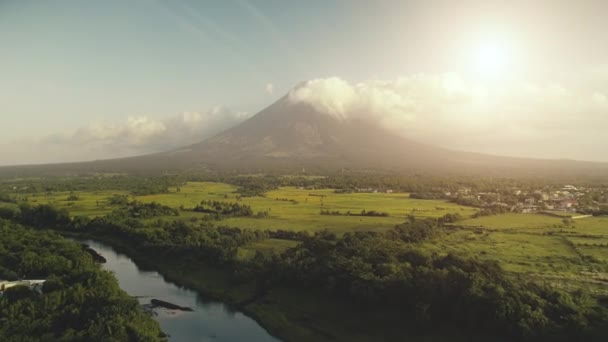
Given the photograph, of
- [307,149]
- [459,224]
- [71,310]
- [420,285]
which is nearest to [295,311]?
[420,285]

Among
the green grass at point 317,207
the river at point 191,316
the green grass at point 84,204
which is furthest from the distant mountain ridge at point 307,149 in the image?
the river at point 191,316

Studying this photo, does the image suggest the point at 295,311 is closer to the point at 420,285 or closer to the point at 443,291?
the point at 420,285

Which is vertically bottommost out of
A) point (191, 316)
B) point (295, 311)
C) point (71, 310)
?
point (191, 316)

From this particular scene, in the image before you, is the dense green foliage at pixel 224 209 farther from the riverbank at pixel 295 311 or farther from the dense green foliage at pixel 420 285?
the riverbank at pixel 295 311

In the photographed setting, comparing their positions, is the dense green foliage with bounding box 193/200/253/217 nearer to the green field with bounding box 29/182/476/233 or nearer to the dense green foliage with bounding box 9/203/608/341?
the green field with bounding box 29/182/476/233

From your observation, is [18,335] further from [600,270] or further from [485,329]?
[600,270]

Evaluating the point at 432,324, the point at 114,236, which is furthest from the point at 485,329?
the point at 114,236

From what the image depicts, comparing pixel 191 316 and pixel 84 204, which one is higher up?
pixel 84 204
